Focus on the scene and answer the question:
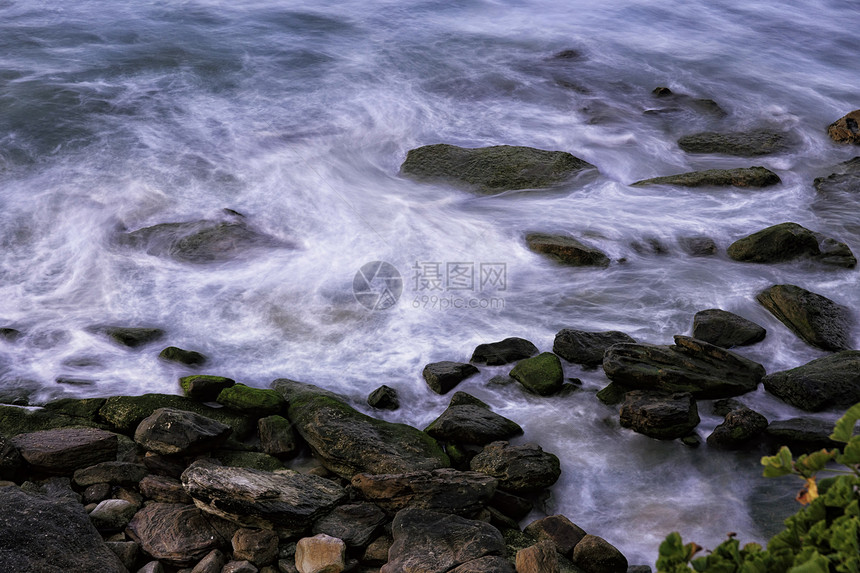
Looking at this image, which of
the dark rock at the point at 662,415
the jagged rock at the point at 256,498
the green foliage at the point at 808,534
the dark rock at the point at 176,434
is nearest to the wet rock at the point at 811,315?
the dark rock at the point at 662,415

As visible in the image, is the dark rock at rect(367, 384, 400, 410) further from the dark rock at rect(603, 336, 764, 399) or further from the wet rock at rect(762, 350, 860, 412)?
the wet rock at rect(762, 350, 860, 412)

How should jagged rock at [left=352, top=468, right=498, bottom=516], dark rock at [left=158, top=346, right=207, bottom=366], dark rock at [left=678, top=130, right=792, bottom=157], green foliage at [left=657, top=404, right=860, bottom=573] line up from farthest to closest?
dark rock at [left=678, top=130, right=792, bottom=157]
dark rock at [left=158, top=346, right=207, bottom=366]
jagged rock at [left=352, top=468, right=498, bottom=516]
green foliage at [left=657, top=404, right=860, bottom=573]

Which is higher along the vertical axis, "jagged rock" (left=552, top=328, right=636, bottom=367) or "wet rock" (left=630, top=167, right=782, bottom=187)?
"wet rock" (left=630, top=167, right=782, bottom=187)

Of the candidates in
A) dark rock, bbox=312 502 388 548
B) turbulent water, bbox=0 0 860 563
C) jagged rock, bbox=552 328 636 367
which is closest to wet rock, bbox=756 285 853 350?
turbulent water, bbox=0 0 860 563

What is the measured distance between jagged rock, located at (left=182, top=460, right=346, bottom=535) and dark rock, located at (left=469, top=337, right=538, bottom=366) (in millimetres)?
2409

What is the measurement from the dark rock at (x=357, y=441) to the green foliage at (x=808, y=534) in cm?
329

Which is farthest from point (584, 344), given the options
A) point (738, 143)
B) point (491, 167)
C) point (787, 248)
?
point (738, 143)

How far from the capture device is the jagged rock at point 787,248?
331 inches

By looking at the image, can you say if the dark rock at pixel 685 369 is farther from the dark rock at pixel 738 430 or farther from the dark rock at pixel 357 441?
the dark rock at pixel 357 441

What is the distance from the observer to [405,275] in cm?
855

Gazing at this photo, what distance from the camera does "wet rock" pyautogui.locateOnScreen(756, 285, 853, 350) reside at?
277 inches

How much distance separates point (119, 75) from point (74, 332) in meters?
7.76

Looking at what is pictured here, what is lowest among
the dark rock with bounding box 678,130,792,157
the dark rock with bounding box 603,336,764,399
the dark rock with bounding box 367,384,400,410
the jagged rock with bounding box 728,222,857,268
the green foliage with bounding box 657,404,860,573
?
the dark rock with bounding box 367,384,400,410

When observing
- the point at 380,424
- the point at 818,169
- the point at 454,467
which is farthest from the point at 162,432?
the point at 818,169
